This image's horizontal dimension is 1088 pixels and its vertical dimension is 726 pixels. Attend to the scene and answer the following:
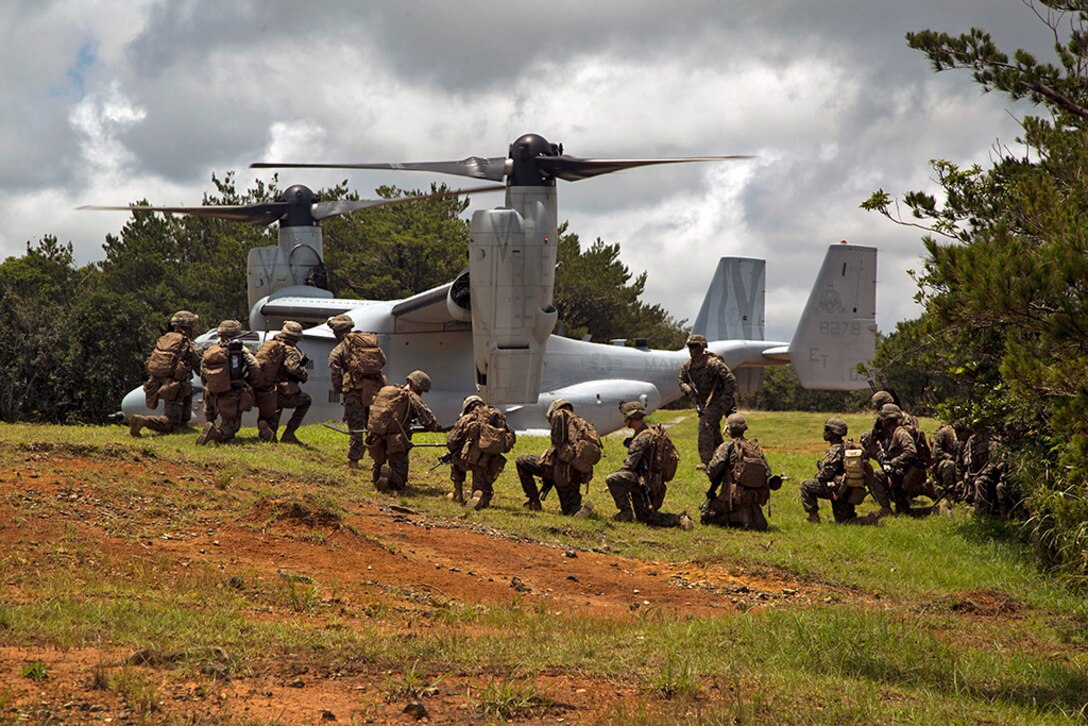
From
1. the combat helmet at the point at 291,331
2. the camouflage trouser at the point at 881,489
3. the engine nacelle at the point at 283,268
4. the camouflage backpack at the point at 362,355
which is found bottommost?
the camouflage trouser at the point at 881,489

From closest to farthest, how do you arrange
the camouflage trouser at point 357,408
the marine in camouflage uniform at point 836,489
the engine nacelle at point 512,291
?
the marine in camouflage uniform at point 836,489, the camouflage trouser at point 357,408, the engine nacelle at point 512,291

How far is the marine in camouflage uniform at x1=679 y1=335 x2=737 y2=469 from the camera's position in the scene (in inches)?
664

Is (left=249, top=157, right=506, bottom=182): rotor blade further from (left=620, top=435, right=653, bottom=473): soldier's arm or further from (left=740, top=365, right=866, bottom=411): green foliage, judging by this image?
(left=740, top=365, right=866, bottom=411): green foliage

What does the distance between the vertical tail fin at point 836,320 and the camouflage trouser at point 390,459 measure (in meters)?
18.3

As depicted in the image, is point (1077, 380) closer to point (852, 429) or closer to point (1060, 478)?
point (1060, 478)

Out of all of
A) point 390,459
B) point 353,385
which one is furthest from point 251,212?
point 390,459

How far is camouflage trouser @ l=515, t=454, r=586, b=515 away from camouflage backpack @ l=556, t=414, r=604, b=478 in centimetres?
18

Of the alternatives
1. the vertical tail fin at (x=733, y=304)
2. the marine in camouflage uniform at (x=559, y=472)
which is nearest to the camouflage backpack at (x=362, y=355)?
the marine in camouflage uniform at (x=559, y=472)

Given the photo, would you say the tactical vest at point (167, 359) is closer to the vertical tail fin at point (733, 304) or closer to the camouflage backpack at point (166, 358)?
the camouflage backpack at point (166, 358)

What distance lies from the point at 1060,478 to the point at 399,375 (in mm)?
15290

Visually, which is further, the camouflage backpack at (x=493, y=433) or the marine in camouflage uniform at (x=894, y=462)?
the marine in camouflage uniform at (x=894, y=462)

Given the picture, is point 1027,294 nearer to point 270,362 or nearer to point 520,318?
point 270,362

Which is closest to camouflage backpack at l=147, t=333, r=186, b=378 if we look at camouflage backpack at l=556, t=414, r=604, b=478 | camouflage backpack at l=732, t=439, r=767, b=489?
camouflage backpack at l=556, t=414, r=604, b=478

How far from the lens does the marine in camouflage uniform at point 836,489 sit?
14.2 metres
